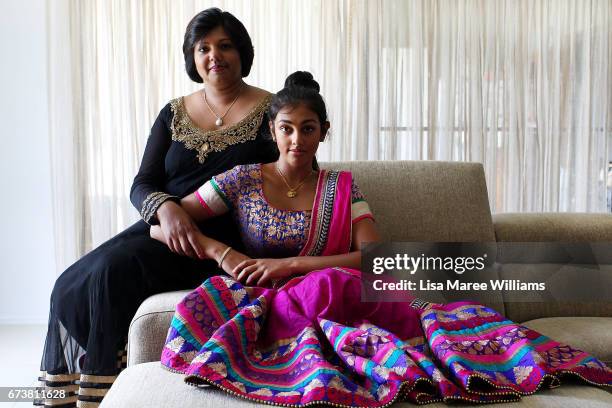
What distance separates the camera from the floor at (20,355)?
2.57 meters

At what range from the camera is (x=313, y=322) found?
144 cm

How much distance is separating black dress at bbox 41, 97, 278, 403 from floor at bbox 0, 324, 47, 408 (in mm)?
796

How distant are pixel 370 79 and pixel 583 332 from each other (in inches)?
76.3

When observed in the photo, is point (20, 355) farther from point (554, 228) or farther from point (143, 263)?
point (554, 228)

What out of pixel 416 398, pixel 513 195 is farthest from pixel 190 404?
pixel 513 195

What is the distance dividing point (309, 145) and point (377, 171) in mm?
414

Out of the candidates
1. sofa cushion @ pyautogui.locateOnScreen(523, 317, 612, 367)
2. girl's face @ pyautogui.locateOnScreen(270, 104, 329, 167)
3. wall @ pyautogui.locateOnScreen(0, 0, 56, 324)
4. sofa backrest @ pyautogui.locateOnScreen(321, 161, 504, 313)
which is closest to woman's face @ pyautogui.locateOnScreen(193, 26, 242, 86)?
girl's face @ pyautogui.locateOnScreen(270, 104, 329, 167)

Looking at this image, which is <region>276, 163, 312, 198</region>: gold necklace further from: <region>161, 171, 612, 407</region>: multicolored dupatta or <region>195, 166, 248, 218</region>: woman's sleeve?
<region>161, 171, 612, 407</region>: multicolored dupatta

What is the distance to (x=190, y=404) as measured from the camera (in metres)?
1.18

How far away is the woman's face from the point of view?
6.66 ft

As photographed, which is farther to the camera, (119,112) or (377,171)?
(119,112)

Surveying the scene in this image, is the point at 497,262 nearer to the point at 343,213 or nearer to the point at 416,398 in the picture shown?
the point at 343,213

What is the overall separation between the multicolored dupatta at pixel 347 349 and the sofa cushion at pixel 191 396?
0.07 feet

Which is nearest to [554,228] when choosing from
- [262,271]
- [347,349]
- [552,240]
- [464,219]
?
[552,240]
